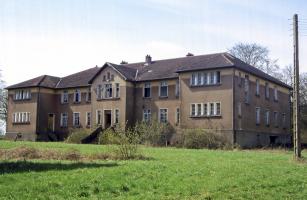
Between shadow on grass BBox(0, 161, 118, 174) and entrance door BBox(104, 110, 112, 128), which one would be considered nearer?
shadow on grass BBox(0, 161, 118, 174)

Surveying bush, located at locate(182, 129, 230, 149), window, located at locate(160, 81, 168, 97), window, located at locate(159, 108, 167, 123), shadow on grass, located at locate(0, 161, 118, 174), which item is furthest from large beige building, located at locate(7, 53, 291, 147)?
shadow on grass, located at locate(0, 161, 118, 174)

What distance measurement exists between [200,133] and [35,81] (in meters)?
28.2

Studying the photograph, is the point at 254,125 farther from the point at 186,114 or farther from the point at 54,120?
the point at 54,120

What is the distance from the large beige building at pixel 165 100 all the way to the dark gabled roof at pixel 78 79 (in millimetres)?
27

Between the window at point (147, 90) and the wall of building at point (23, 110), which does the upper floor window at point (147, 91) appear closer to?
the window at point (147, 90)

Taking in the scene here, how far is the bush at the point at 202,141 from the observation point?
40156mm

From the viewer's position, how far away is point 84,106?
56.2m

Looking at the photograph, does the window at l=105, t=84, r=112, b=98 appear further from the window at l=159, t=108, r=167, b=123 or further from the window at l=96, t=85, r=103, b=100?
the window at l=159, t=108, r=167, b=123

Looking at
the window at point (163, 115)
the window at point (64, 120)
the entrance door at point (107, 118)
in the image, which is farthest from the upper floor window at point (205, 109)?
the window at point (64, 120)

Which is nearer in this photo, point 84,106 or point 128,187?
point 128,187

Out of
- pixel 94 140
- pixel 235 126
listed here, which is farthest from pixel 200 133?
pixel 94 140

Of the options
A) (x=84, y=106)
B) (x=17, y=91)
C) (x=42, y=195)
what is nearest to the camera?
(x=42, y=195)

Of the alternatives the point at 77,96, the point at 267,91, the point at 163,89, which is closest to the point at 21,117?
the point at 77,96

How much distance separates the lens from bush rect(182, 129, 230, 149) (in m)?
40.2
